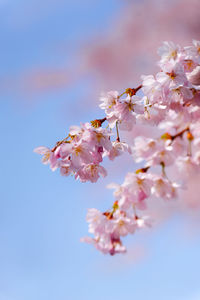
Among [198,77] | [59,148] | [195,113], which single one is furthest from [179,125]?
[59,148]

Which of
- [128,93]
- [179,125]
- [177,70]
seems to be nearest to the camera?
[177,70]

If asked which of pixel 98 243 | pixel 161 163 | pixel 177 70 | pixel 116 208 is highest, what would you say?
pixel 177 70

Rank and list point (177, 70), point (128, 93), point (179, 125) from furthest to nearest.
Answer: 1. point (179, 125)
2. point (128, 93)
3. point (177, 70)

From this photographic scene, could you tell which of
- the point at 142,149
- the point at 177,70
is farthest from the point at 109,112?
the point at 177,70

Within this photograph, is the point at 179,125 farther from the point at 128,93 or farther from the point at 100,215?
the point at 100,215

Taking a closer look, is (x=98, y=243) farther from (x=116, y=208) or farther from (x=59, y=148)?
(x=59, y=148)

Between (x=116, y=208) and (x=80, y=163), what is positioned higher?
(x=80, y=163)

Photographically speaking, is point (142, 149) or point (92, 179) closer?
point (142, 149)
